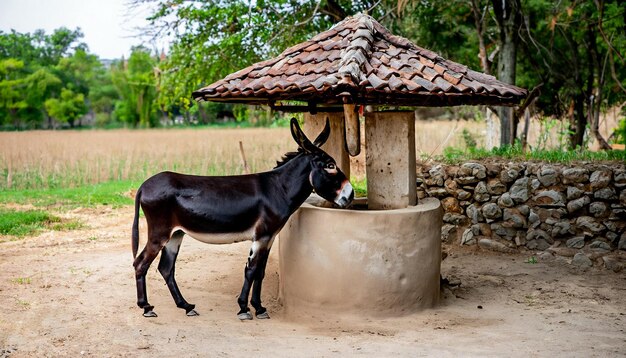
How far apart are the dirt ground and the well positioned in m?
0.26

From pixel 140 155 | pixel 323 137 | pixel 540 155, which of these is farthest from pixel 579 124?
pixel 323 137

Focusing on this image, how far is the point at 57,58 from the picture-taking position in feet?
184

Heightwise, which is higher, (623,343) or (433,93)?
(433,93)

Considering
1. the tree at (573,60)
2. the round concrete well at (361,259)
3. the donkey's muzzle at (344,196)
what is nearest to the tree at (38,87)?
the tree at (573,60)

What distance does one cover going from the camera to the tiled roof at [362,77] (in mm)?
5441

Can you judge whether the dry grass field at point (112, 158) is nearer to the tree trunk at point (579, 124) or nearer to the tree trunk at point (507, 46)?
the tree trunk at point (507, 46)

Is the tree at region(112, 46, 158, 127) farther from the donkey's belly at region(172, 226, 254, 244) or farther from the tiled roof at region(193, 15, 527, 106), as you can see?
the donkey's belly at region(172, 226, 254, 244)

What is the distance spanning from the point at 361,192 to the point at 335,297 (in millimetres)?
4356

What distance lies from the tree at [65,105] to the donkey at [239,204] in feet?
132

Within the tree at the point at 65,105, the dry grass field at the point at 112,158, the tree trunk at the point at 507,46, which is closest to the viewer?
the tree trunk at the point at 507,46

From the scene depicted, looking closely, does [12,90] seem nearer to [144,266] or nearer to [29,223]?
[29,223]

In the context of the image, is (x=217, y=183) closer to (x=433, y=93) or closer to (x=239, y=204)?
(x=239, y=204)

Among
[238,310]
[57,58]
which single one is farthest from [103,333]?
[57,58]

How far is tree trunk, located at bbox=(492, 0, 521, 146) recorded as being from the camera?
11.7 m
